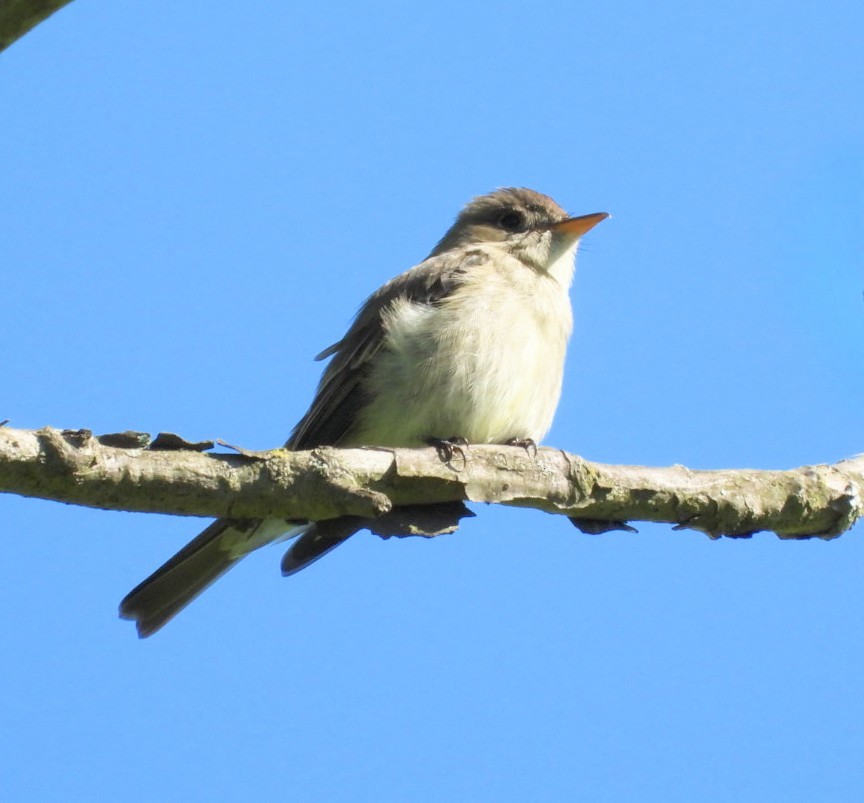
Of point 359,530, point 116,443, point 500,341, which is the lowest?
point 116,443

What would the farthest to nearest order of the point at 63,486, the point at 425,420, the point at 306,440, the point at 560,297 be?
the point at 560,297 < the point at 306,440 < the point at 425,420 < the point at 63,486

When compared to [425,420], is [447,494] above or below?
below

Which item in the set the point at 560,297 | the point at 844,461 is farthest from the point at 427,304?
the point at 844,461

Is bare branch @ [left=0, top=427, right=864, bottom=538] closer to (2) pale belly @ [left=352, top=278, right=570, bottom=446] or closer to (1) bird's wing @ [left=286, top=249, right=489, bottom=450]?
(2) pale belly @ [left=352, top=278, right=570, bottom=446]

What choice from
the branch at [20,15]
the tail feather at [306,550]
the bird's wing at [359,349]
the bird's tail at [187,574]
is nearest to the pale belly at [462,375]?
the bird's wing at [359,349]

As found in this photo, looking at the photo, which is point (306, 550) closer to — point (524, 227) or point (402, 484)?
point (402, 484)

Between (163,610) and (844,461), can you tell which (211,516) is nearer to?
(163,610)
